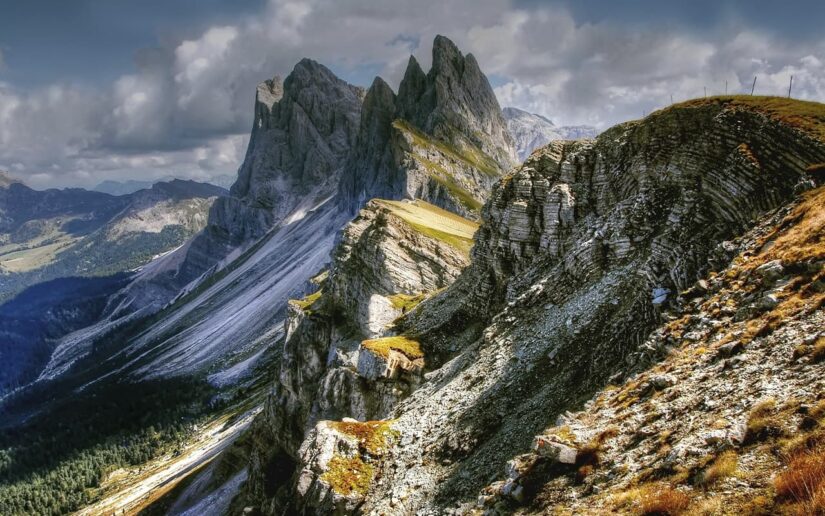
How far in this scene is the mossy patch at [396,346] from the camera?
150 ft

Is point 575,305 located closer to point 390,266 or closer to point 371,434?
point 371,434

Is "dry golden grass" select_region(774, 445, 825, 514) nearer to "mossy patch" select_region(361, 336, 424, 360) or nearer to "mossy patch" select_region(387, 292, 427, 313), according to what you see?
"mossy patch" select_region(361, 336, 424, 360)

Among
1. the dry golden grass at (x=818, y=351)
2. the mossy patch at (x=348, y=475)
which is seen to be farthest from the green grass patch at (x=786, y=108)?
the mossy patch at (x=348, y=475)

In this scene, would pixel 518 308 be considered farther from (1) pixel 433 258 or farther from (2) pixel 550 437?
(1) pixel 433 258

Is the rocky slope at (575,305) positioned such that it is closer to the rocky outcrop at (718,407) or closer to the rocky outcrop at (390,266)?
the rocky outcrop at (718,407)

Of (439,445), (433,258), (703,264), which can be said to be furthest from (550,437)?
(433,258)

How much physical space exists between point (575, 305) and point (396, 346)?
20.5 metres

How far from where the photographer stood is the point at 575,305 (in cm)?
3078

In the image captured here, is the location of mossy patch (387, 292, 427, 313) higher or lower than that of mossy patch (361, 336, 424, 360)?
higher

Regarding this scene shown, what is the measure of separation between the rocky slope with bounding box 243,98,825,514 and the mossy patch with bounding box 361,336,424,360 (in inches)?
9.0

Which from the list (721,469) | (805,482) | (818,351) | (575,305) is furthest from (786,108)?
(805,482)

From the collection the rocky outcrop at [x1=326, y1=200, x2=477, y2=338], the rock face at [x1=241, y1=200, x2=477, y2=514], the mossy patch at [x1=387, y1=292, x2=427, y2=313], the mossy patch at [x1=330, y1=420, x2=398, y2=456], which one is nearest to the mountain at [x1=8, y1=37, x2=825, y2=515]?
the mossy patch at [x1=330, y1=420, x2=398, y2=456]

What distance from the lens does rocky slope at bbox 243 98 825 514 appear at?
20781 millimetres

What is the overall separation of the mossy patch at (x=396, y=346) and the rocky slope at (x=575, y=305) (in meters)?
0.23
